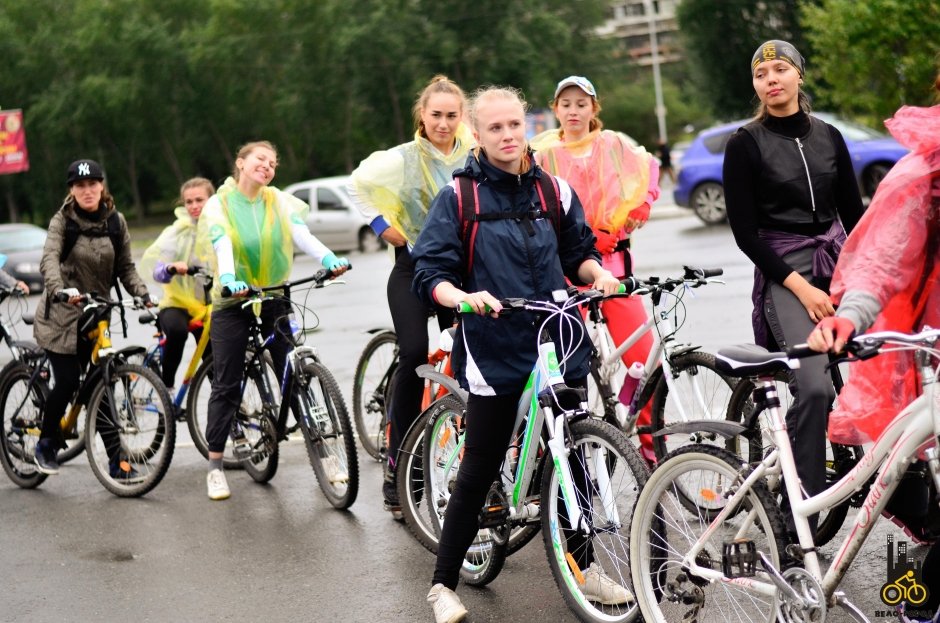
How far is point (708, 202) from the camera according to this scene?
22.0 metres

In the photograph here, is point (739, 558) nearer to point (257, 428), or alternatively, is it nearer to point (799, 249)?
point (799, 249)

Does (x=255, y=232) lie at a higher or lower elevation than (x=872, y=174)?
higher

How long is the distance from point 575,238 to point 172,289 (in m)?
4.14

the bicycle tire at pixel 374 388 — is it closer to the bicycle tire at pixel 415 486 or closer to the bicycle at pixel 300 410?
the bicycle at pixel 300 410

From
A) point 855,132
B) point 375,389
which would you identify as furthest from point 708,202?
point 375,389

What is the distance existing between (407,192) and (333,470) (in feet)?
4.85

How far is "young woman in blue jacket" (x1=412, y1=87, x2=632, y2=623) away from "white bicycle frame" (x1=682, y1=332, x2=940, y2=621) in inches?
33.8

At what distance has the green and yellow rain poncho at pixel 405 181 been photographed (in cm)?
625

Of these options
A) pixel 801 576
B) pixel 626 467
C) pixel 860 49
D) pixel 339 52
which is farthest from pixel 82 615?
pixel 339 52

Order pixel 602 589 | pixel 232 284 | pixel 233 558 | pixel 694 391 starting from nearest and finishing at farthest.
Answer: pixel 602 589 < pixel 694 391 < pixel 233 558 < pixel 232 284

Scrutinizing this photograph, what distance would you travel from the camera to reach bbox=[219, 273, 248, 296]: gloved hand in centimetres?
647

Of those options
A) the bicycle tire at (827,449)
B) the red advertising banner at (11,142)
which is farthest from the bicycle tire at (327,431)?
the red advertising banner at (11,142)

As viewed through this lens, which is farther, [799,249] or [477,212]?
[799,249]

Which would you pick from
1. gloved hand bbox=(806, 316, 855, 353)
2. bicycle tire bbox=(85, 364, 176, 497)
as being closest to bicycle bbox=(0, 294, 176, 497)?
bicycle tire bbox=(85, 364, 176, 497)
